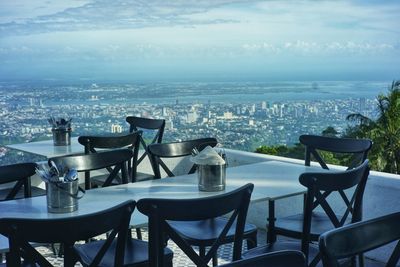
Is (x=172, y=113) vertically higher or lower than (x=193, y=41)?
lower

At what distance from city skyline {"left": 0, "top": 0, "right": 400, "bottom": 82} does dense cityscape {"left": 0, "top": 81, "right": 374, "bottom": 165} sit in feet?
1.24

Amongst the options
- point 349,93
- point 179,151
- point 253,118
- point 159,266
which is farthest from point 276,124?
point 159,266

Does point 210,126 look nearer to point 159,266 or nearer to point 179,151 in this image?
point 179,151

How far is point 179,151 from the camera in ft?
12.7

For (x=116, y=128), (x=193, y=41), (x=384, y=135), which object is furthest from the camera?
(x=384, y=135)

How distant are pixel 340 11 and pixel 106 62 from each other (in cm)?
360

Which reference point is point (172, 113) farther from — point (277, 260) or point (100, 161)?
point (277, 260)

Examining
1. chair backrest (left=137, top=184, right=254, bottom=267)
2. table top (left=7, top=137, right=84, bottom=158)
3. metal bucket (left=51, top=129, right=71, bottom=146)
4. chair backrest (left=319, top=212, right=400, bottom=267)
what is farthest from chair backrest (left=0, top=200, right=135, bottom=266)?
metal bucket (left=51, top=129, right=71, bottom=146)

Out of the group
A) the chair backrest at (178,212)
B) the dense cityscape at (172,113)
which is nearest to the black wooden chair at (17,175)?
the chair backrest at (178,212)

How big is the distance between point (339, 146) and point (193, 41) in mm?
5030

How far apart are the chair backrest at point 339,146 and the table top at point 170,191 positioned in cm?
26

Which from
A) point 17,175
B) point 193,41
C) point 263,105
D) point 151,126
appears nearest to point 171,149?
point 17,175

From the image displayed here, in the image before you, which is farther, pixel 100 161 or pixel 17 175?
pixel 100 161

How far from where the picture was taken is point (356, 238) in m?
1.79
